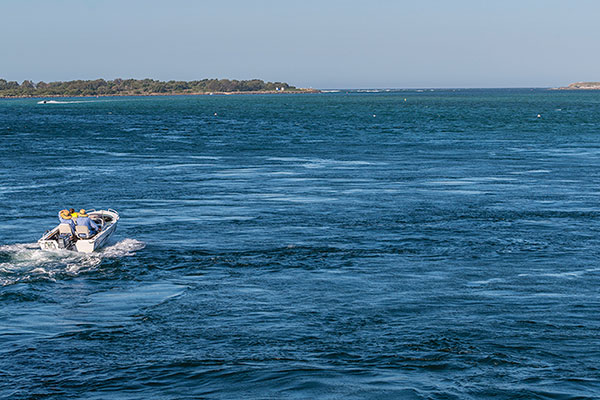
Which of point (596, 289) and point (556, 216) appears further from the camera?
point (556, 216)

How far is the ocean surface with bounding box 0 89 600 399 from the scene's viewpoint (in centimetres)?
1834

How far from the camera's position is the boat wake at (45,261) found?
2711 centimetres

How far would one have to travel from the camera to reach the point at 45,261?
28.8 m

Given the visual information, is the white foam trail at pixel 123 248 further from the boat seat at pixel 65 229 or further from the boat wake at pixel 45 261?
the boat seat at pixel 65 229

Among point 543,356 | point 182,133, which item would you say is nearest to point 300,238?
point 543,356

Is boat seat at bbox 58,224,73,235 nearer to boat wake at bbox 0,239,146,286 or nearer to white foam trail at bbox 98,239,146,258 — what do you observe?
boat wake at bbox 0,239,146,286

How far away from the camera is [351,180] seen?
51344 mm

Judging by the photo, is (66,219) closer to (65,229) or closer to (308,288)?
(65,229)

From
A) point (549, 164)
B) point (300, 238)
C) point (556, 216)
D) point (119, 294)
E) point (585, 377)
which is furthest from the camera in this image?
point (549, 164)

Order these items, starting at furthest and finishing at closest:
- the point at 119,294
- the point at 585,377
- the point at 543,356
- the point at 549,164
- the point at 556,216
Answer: the point at 549,164 < the point at 556,216 < the point at 119,294 < the point at 543,356 < the point at 585,377

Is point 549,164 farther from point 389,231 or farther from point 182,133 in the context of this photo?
point 182,133

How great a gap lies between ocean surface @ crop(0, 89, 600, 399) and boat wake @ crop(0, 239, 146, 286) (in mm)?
114

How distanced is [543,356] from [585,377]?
4.60ft

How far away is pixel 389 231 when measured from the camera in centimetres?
3406
